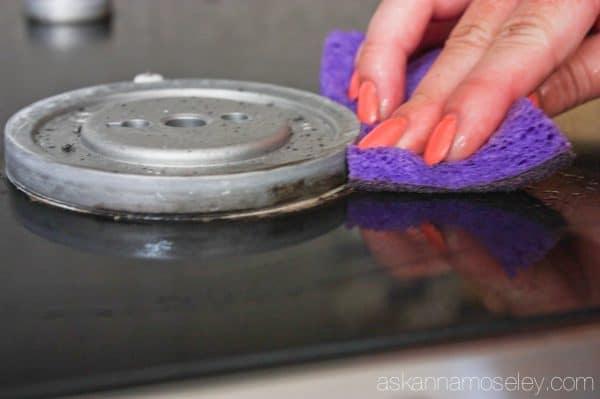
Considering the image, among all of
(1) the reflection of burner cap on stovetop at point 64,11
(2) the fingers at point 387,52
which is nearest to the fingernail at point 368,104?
(2) the fingers at point 387,52

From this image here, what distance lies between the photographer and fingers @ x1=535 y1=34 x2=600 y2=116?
0.76 metres

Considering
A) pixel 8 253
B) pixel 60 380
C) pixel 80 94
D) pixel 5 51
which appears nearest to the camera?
pixel 60 380

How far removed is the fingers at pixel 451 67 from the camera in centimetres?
63

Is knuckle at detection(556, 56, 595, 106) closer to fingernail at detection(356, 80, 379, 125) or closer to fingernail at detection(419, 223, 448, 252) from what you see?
fingernail at detection(356, 80, 379, 125)

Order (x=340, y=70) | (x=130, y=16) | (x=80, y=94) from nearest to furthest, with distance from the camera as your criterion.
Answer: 1. (x=80, y=94)
2. (x=340, y=70)
3. (x=130, y=16)

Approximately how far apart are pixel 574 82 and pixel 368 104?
0.20m

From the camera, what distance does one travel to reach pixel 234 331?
367mm

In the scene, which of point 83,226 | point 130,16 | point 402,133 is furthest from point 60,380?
point 130,16

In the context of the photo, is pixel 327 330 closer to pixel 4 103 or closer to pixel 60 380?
pixel 60 380

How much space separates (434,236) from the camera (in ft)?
A: 1.64

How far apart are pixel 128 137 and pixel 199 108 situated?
11 centimetres

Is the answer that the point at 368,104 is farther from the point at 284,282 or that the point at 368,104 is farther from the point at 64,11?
the point at 64,11

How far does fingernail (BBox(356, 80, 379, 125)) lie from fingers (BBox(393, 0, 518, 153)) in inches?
1.9

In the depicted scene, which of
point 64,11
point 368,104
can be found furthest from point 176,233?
point 64,11
